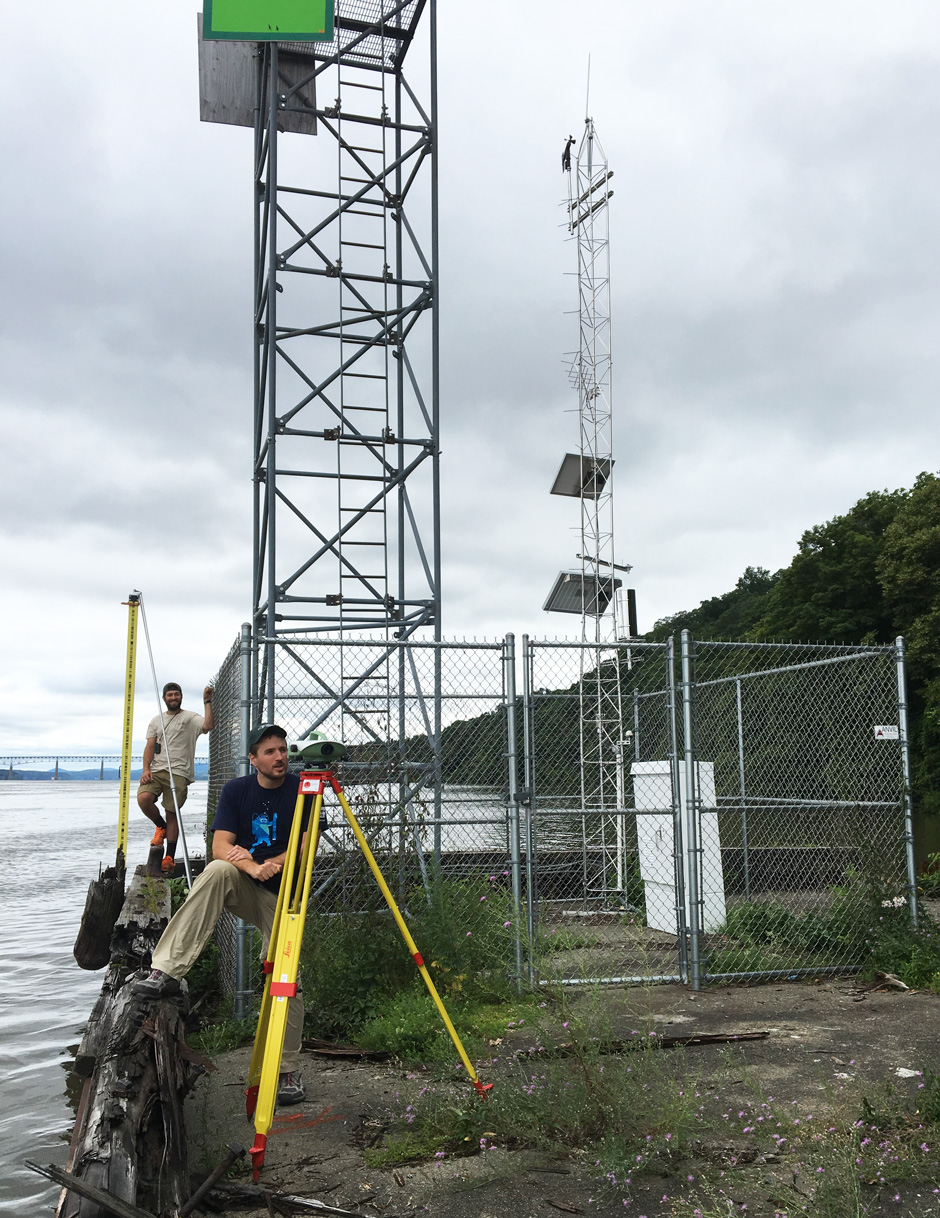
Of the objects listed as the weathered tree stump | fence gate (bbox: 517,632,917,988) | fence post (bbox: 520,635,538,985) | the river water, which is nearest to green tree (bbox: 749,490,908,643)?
the river water

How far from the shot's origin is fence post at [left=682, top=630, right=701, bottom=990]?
28.1 feet

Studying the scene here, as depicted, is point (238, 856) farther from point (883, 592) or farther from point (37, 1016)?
point (883, 592)

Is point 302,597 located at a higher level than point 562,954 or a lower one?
higher

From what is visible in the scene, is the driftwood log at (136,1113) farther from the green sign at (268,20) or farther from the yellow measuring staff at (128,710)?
the green sign at (268,20)

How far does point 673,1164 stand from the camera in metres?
4.71

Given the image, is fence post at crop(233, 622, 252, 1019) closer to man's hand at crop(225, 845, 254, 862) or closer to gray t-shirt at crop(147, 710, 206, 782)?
man's hand at crop(225, 845, 254, 862)

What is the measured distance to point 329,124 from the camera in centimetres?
1243

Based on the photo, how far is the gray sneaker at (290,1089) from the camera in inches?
227

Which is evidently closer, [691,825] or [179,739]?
[691,825]

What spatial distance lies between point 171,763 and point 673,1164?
764 centimetres

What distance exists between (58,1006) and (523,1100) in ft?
23.0

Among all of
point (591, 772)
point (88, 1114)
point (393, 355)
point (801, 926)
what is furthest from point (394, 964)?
point (591, 772)

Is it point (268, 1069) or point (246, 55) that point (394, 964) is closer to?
point (268, 1069)

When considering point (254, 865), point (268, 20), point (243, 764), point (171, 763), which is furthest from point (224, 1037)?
point (268, 20)
